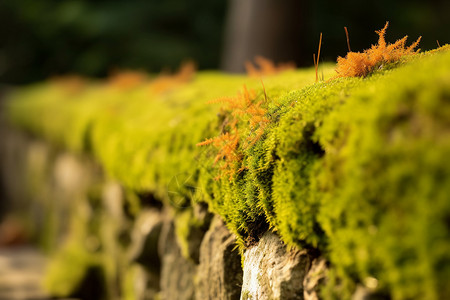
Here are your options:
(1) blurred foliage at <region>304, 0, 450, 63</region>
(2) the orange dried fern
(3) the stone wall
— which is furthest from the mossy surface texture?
(1) blurred foliage at <region>304, 0, 450, 63</region>

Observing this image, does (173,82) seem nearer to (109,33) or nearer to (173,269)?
(173,269)

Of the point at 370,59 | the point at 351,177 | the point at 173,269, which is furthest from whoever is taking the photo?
the point at 173,269

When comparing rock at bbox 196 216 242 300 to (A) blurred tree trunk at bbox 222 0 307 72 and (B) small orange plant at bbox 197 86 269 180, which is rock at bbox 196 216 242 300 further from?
(A) blurred tree trunk at bbox 222 0 307 72

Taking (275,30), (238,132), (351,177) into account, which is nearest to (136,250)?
(238,132)

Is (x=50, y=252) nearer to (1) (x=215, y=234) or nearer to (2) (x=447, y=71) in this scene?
(1) (x=215, y=234)

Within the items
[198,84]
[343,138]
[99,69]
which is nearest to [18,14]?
[99,69]

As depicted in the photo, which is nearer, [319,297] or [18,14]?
[319,297]
